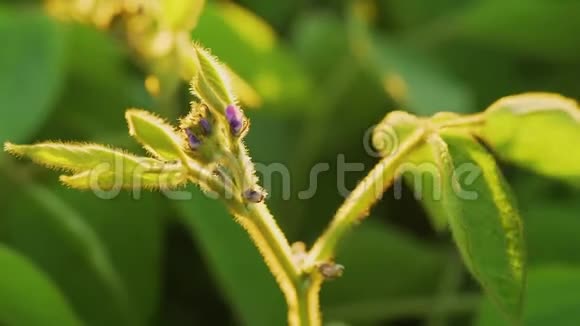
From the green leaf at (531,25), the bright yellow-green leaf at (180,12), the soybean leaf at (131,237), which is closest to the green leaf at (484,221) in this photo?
the bright yellow-green leaf at (180,12)

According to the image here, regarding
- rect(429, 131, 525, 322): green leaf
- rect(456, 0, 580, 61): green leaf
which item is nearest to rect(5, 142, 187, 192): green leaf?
rect(429, 131, 525, 322): green leaf

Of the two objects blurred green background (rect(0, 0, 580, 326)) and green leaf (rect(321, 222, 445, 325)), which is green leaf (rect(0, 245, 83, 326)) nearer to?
blurred green background (rect(0, 0, 580, 326))

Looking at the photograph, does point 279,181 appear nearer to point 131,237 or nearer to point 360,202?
point 131,237

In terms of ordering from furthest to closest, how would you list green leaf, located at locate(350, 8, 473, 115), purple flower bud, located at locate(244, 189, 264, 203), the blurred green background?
green leaf, located at locate(350, 8, 473, 115) < the blurred green background < purple flower bud, located at locate(244, 189, 264, 203)

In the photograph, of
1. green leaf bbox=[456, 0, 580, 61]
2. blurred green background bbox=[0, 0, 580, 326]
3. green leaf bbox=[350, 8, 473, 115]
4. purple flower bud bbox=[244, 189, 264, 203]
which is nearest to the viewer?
purple flower bud bbox=[244, 189, 264, 203]

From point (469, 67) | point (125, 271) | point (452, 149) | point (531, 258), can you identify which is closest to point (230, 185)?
point (452, 149)

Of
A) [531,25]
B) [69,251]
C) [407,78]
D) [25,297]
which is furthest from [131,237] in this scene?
[531,25]

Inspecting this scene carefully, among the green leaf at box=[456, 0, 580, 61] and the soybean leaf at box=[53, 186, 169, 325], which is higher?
the green leaf at box=[456, 0, 580, 61]

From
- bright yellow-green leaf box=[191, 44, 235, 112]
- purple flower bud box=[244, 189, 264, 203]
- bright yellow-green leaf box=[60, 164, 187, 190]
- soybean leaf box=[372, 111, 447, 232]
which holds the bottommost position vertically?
purple flower bud box=[244, 189, 264, 203]
